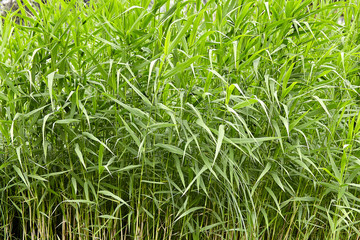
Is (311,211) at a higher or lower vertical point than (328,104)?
lower

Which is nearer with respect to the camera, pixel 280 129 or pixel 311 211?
pixel 280 129

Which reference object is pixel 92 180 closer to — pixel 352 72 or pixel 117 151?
pixel 117 151

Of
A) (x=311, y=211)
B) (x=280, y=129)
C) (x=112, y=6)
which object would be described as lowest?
(x=311, y=211)

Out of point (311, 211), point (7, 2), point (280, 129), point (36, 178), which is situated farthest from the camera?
point (7, 2)

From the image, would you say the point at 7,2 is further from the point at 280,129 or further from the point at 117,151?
the point at 280,129

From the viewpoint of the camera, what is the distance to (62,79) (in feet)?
5.25

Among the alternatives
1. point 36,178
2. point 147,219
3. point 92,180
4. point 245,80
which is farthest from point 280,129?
point 36,178

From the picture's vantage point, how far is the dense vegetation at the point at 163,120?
1.54 m

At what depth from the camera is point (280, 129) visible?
1.69 meters

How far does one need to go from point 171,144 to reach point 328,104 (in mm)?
723

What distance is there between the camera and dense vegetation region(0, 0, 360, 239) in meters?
1.54

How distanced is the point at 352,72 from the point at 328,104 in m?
0.20

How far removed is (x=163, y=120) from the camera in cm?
169

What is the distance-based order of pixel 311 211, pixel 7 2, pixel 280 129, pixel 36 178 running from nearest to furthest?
1. pixel 36 178
2. pixel 280 129
3. pixel 311 211
4. pixel 7 2
